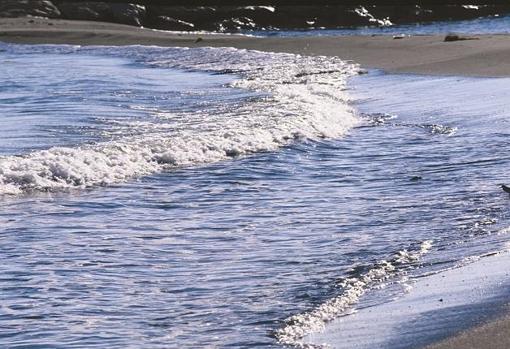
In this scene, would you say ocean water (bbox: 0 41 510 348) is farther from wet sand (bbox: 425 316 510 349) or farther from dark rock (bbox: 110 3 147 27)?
dark rock (bbox: 110 3 147 27)

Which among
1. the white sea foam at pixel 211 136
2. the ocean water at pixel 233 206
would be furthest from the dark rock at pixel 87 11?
the ocean water at pixel 233 206

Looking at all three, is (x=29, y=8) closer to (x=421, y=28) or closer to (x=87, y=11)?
(x=87, y=11)

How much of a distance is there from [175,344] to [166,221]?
240cm

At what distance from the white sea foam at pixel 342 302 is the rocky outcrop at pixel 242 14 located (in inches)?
1114

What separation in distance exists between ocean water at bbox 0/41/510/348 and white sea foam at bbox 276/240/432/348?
0.04ft

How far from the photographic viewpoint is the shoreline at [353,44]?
633 inches

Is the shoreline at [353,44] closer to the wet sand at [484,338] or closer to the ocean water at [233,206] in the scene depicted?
the ocean water at [233,206]

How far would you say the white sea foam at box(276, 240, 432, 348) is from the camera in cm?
451

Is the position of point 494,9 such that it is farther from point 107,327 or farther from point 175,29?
point 107,327

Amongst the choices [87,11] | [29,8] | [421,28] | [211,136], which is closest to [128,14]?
[87,11]

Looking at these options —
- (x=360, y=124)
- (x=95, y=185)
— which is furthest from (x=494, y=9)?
(x=95, y=185)

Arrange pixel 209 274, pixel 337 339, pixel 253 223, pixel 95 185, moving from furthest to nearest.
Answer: pixel 95 185 → pixel 253 223 → pixel 209 274 → pixel 337 339

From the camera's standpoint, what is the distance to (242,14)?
35.2 metres

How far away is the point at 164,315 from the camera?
4.86 m
